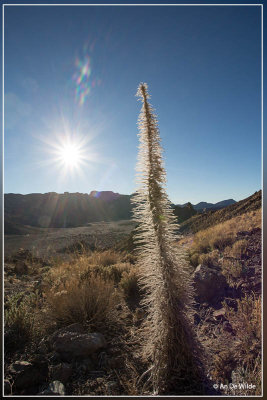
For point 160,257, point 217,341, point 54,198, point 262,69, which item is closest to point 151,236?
point 160,257

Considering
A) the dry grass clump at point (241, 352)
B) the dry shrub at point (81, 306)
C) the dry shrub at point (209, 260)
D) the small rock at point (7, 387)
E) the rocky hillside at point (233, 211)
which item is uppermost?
the rocky hillside at point (233, 211)

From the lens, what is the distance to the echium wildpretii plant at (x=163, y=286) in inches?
81.3

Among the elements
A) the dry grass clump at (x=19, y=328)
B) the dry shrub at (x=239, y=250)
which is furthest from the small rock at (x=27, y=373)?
the dry shrub at (x=239, y=250)

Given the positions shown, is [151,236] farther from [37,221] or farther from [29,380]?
[37,221]

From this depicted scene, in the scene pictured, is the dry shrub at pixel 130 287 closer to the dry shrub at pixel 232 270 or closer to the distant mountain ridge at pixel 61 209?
the dry shrub at pixel 232 270

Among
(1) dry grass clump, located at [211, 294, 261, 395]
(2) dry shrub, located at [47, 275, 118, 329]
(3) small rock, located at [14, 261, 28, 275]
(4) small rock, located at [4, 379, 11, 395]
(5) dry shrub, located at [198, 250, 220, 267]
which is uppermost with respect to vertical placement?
(5) dry shrub, located at [198, 250, 220, 267]

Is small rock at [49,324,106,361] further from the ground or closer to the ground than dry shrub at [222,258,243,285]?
closer to the ground

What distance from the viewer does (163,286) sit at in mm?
2070

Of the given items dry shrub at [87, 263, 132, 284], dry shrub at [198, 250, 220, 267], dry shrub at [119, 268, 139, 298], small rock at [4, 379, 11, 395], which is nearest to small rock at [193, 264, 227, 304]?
dry shrub at [198, 250, 220, 267]

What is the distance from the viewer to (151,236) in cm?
221

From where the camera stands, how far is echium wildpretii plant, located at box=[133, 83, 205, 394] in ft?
6.77

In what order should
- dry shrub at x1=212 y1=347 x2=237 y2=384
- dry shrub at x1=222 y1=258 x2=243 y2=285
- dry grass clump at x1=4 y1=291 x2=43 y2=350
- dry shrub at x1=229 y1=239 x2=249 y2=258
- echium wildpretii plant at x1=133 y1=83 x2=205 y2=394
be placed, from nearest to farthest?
echium wildpretii plant at x1=133 y1=83 x2=205 y2=394
dry shrub at x1=212 y1=347 x2=237 y2=384
dry grass clump at x1=4 y1=291 x2=43 y2=350
dry shrub at x1=222 y1=258 x2=243 y2=285
dry shrub at x1=229 y1=239 x2=249 y2=258

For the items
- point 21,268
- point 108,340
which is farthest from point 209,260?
point 21,268

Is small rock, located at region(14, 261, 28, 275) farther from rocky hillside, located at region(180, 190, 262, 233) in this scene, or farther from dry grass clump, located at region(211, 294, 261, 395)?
rocky hillside, located at region(180, 190, 262, 233)
